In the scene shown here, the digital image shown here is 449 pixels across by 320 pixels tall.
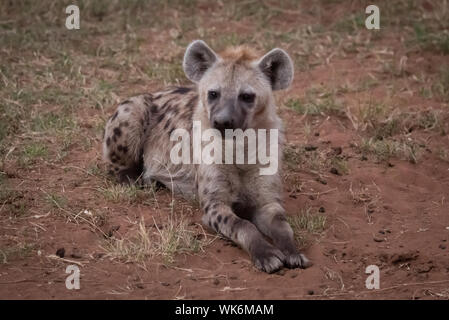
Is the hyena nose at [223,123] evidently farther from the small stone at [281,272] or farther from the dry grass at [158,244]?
the small stone at [281,272]

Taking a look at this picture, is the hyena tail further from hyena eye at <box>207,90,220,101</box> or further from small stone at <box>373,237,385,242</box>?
small stone at <box>373,237,385,242</box>

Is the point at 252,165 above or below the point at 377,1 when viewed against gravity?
below

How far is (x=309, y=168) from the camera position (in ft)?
15.4

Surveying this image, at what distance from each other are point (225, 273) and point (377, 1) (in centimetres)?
461

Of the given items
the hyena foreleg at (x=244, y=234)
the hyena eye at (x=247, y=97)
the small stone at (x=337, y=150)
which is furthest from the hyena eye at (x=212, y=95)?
the small stone at (x=337, y=150)

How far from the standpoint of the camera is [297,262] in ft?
11.3

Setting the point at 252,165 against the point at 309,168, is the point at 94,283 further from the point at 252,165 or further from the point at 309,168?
the point at 309,168

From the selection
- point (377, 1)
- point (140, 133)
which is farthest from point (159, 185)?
point (377, 1)

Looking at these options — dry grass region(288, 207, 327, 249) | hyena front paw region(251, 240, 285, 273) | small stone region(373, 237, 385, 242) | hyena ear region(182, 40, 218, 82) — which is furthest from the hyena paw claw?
hyena ear region(182, 40, 218, 82)

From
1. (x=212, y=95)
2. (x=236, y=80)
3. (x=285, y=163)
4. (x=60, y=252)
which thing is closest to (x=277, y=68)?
(x=236, y=80)

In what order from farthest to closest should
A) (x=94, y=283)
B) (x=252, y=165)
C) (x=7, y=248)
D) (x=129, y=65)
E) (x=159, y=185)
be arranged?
(x=129, y=65)
(x=159, y=185)
(x=252, y=165)
(x=7, y=248)
(x=94, y=283)

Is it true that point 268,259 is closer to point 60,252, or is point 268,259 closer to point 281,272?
point 281,272

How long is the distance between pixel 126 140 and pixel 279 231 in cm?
138

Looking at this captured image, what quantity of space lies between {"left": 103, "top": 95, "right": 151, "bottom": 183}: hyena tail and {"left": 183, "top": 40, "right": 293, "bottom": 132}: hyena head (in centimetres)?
63
